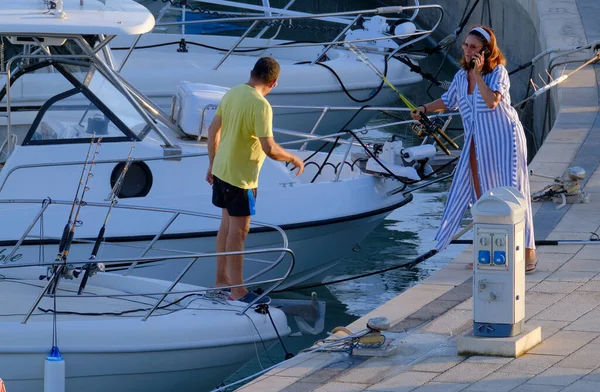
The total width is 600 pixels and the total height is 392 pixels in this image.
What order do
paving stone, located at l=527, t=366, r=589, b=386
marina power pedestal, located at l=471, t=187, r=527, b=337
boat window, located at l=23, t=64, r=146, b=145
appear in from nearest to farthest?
1. paving stone, located at l=527, t=366, r=589, b=386
2. marina power pedestal, located at l=471, t=187, r=527, b=337
3. boat window, located at l=23, t=64, r=146, b=145

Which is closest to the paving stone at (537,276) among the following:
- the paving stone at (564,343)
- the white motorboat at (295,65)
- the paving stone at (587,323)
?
the paving stone at (587,323)

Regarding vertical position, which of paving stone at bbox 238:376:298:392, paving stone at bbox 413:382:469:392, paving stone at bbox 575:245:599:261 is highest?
paving stone at bbox 575:245:599:261

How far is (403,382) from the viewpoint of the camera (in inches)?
208

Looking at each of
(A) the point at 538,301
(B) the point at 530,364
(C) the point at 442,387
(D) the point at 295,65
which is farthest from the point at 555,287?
(D) the point at 295,65

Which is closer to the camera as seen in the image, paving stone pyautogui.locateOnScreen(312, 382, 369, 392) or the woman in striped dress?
paving stone pyautogui.locateOnScreen(312, 382, 369, 392)

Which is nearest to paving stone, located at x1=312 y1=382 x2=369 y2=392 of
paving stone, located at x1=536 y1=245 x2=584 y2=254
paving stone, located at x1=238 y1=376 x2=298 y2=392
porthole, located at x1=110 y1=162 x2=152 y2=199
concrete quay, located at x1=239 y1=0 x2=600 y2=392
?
concrete quay, located at x1=239 y1=0 x2=600 y2=392

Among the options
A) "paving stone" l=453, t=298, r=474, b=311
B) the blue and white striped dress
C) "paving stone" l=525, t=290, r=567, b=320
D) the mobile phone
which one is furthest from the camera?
the blue and white striped dress

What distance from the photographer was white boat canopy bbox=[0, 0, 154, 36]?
787cm

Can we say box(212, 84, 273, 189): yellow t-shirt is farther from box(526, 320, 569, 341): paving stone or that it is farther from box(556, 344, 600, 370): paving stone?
box(556, 344, 600, 370): paving stone

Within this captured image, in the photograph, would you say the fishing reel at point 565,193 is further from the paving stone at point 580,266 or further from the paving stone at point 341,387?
the paving stone at point 341,387

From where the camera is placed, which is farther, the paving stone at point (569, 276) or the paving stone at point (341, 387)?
the paving stone at point (569, 276)

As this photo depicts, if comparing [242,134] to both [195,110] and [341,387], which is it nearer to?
[341,387]

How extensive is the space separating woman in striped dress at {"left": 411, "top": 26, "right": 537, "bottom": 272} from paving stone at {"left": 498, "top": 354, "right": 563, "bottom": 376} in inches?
50.9

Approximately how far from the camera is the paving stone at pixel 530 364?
5.36 m
